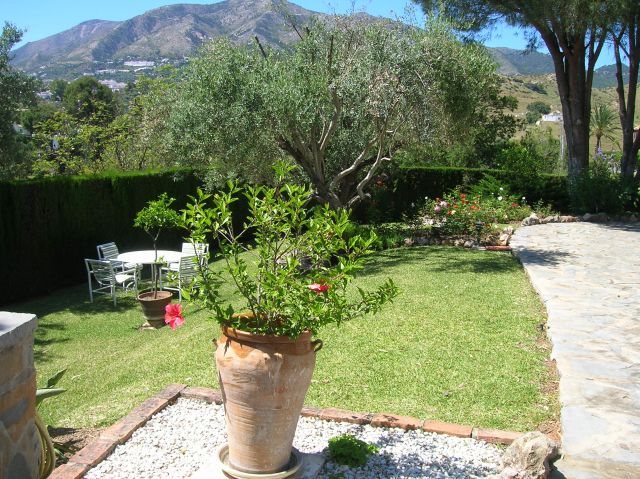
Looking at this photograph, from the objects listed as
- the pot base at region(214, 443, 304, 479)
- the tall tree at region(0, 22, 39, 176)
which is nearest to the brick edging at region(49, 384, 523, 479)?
the pot base at region(214, 443, 304, 479)

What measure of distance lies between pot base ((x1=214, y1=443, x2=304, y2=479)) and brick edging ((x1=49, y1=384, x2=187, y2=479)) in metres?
0.73

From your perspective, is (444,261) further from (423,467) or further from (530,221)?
(423,467)

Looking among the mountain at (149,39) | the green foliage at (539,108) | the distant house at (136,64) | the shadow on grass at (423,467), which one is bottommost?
the shadow on grass at (423,467)

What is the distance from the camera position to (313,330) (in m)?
3.30

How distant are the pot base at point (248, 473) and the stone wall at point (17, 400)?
961 millimetres

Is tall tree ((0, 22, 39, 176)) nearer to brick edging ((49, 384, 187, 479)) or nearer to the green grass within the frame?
the green grass

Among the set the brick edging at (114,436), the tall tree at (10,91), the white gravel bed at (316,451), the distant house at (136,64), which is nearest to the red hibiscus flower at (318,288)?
the white gravel bed at (316,451)

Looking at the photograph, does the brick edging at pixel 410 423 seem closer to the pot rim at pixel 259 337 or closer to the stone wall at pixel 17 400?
the pot rim at pixel 259 337

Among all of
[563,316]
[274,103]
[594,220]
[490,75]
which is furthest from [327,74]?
[594,220]

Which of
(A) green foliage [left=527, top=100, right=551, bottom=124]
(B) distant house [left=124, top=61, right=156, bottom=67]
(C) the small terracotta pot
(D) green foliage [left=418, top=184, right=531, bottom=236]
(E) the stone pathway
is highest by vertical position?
(B) distant house [left=124, top=61, right=156, bottom=67]

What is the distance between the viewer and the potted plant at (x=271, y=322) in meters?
3.20

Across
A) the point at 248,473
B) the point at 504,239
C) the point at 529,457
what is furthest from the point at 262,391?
the point at 504,239

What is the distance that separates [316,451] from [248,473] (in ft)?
1.78

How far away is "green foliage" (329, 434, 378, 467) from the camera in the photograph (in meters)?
3.52
